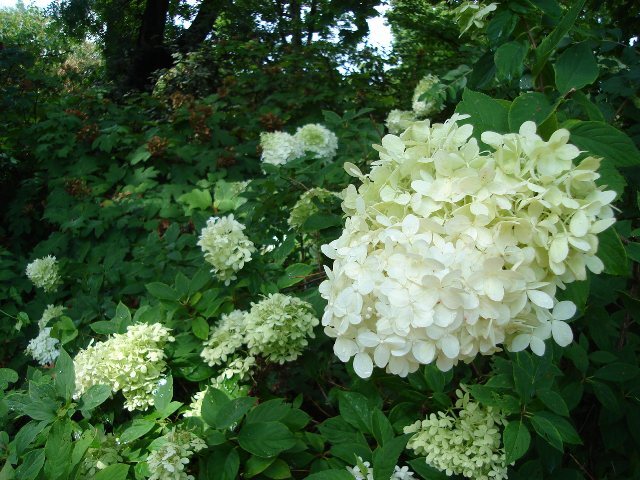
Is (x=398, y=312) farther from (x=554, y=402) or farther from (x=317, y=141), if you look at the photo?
(x=317, y=141)

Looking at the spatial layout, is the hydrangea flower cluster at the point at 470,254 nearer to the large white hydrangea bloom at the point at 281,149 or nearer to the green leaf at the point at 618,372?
the green leaf at the point at 618,372

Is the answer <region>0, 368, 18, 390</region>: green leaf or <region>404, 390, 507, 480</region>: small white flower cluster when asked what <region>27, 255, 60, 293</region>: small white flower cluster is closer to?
<region>0, 368, 18, 390</region>: green leaf

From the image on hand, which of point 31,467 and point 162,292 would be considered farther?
point 162,292

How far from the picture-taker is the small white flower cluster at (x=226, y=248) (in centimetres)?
198

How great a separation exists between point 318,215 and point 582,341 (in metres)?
0.89

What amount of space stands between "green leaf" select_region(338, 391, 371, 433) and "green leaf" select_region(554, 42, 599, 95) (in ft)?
2.98

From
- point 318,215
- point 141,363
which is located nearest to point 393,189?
point 318,215

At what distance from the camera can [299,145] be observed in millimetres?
2945

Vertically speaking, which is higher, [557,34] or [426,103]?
[557,34]

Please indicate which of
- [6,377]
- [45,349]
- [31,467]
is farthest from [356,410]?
[45,349]

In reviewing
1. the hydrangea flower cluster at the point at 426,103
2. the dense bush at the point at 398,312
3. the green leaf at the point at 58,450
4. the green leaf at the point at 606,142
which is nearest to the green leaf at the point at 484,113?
the dense bush at the point at 398,312

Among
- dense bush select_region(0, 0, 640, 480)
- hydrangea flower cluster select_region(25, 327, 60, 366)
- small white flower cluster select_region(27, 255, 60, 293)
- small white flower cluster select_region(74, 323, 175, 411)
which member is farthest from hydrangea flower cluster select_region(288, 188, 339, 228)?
small white flower cluster select_region(27, 255, 60, 293)

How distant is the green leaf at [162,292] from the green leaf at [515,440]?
45.5 inches

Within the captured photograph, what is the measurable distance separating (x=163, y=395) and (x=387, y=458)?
72 centimetres
